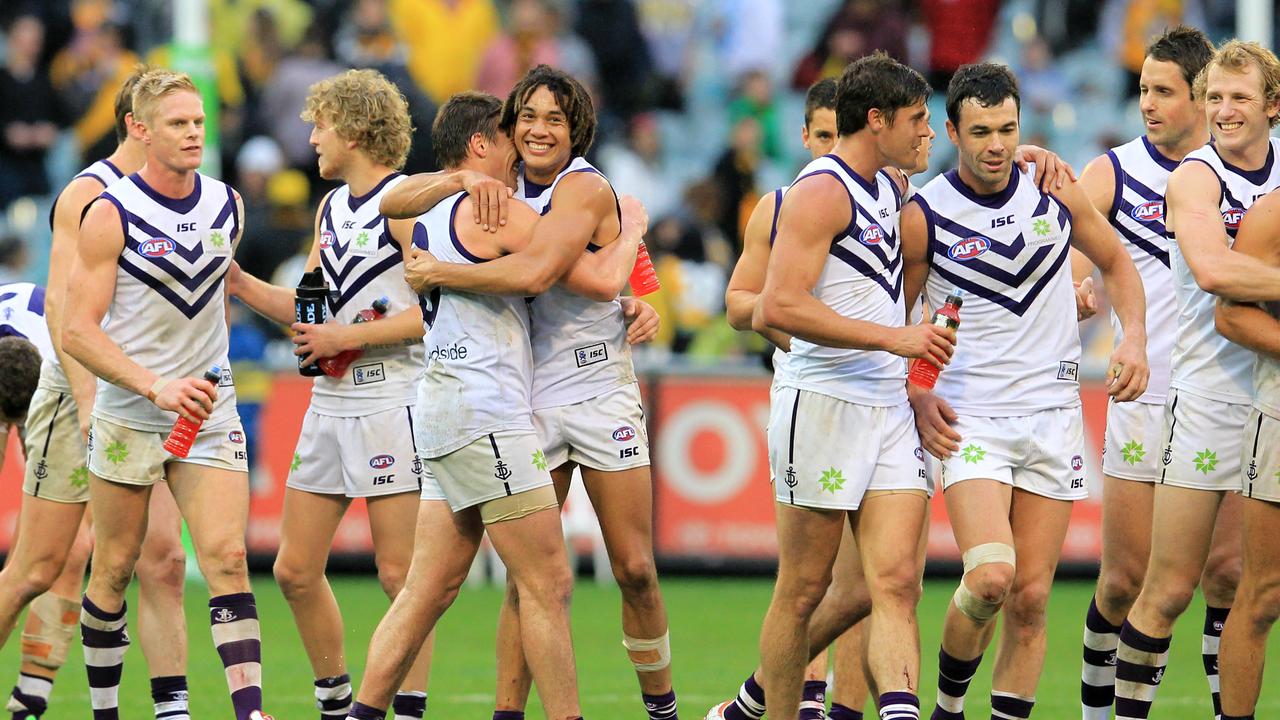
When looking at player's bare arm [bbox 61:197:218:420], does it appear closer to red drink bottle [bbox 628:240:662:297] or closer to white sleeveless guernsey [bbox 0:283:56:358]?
white sleeveless guernsey [bbox 0:283:56:358]

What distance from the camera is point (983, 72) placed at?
6.93 m

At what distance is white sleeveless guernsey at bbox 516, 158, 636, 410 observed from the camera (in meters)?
7.19

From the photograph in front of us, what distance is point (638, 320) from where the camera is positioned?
738 cm

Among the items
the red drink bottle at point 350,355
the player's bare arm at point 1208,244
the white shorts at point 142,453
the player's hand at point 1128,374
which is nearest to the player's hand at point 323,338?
the red drink bottle at point 350,355

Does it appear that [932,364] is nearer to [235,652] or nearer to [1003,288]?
[1003,288]

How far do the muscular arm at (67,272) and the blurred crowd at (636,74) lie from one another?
337 inches

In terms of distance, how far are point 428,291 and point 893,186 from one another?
188 cm

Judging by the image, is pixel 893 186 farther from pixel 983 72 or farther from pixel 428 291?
pixel 428 291

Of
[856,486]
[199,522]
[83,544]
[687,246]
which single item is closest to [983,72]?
[856,486]

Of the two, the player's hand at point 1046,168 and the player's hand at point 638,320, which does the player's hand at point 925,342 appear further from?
the player's hand at point 638,320

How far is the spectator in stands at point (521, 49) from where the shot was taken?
1811 cm

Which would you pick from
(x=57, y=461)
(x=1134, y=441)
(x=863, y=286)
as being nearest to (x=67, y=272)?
(x=57, y=461)

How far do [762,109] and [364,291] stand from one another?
11205mm

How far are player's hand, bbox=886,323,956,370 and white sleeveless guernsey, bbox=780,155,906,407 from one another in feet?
0.85
